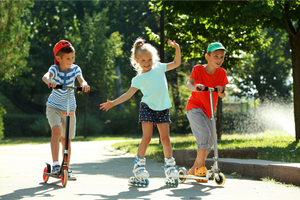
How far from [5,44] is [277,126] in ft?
68.6

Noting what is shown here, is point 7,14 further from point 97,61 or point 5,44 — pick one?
point 97,61

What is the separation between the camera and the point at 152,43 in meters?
32.7

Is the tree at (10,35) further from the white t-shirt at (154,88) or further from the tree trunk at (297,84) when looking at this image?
the white t-shirt at (154,88)

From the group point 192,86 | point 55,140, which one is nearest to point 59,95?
point 55,140

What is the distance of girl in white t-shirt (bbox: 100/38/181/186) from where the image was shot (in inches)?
202

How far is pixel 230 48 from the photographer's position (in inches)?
608

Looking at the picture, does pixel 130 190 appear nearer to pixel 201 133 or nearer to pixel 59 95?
pixel 201 133

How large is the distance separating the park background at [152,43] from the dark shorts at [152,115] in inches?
230

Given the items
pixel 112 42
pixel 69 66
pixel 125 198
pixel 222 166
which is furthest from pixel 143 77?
pixel 112 42

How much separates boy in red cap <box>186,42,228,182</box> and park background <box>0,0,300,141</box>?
5.16 metres

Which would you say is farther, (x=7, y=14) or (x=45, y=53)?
(x=45, y=53)

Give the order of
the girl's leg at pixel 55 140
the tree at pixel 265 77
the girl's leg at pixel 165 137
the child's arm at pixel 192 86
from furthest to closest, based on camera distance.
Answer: the tree at pixel 265 77 → the girl's leg at pixel 55 140 → the girl's leg at pixel 165 137 → the child's arm at pixel 192 86

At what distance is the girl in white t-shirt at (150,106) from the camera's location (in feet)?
16.8

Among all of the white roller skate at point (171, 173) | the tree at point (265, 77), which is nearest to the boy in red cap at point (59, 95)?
the white roller skate at point (171, 173)
